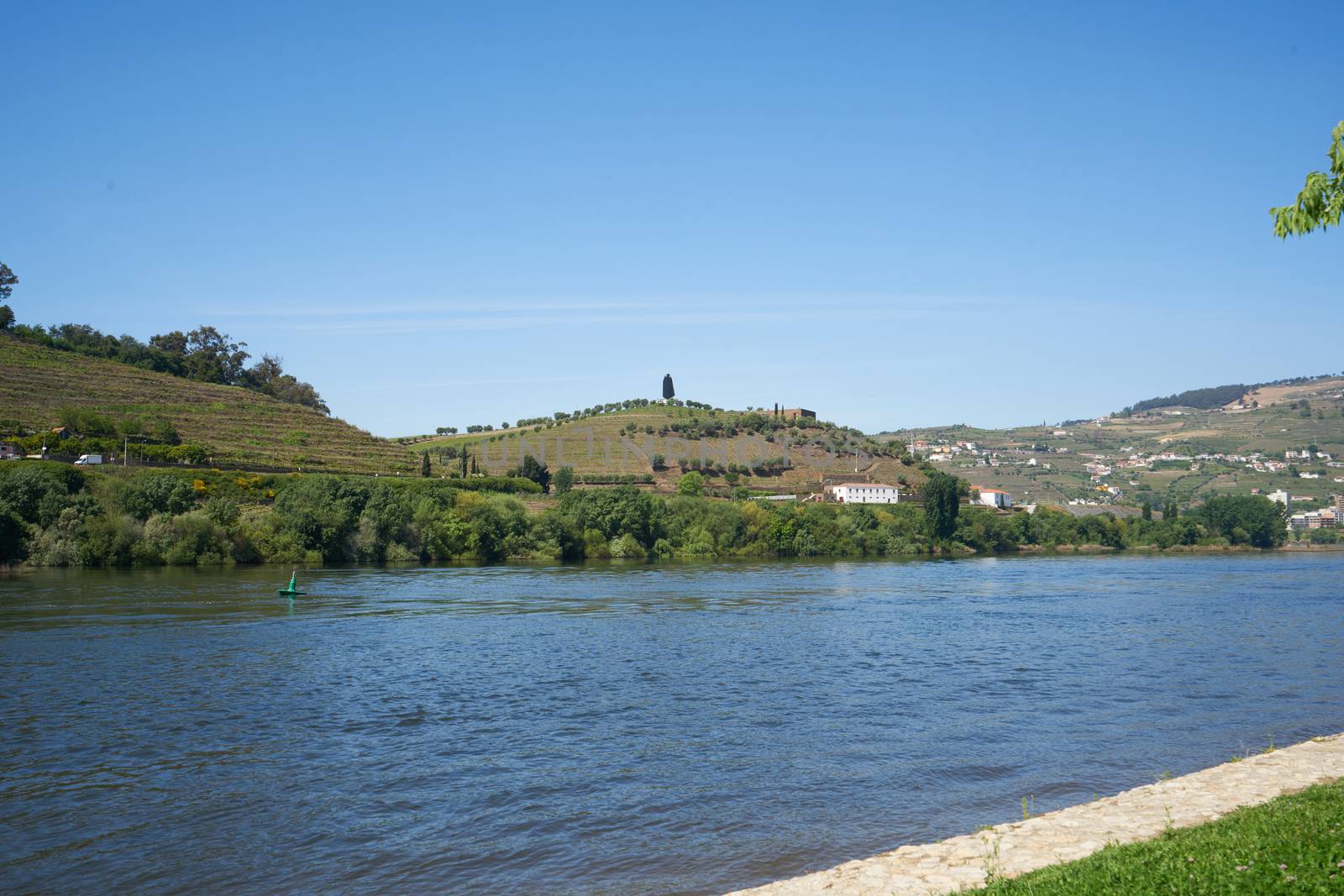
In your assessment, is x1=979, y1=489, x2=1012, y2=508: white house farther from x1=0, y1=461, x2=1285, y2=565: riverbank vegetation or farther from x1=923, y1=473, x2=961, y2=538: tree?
x1=923, y1=473, x2=961, y2=538: tree

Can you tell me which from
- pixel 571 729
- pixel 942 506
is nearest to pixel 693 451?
pixel 942 506

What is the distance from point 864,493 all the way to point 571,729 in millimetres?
97111

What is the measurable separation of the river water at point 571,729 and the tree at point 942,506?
2097 inches

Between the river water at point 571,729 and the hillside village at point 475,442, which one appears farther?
the hillside village at point 475,442

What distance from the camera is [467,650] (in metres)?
29.0

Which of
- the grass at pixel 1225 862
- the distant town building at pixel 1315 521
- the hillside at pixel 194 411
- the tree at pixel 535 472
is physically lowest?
the distant town building at pixel 1315 521

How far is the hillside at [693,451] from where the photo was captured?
115375 mm

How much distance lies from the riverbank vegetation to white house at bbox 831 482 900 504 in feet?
37.4

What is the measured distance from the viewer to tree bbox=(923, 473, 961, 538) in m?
94.3

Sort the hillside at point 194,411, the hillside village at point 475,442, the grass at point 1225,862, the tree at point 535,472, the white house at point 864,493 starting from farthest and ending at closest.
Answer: the white house at point 864,493
the tree at point 535,472
the hillside at point 194,411
the hillside village at point 475,442
the grass at point 1225,862

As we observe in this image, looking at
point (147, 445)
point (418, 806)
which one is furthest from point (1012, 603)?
point (147, 445)

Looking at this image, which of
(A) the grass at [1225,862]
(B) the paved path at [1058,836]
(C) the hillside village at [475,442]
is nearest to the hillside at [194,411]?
(C) the hillside village at [475,442]

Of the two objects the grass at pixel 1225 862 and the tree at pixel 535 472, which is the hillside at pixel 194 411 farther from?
the grass at pixel 1225 862

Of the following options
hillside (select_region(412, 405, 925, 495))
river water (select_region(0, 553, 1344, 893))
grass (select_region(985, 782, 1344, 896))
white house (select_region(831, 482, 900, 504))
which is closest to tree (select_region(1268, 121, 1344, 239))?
grass (select_region(985, 782, 1344, 896))
